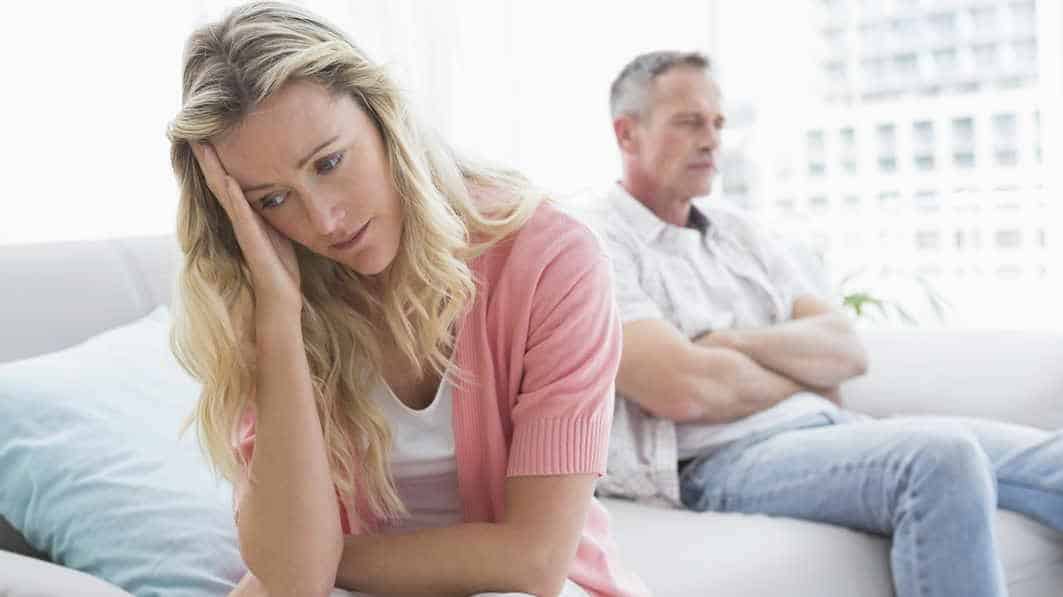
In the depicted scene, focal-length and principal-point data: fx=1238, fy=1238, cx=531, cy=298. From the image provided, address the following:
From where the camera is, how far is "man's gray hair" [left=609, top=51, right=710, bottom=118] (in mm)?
2293

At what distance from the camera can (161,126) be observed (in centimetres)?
230

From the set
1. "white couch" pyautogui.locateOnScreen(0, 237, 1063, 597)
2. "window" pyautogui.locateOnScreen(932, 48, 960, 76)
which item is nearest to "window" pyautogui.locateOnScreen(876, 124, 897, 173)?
"window" pyautogui.locateOnScreen(932, 48, 960, 76)

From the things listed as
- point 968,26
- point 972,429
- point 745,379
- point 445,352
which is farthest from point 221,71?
point 968,26

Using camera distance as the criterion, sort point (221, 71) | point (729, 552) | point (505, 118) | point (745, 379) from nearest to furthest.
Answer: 1. point (221, 71)
2. point (729, 552)
3. point (745, 379)
4. point (505, 118)

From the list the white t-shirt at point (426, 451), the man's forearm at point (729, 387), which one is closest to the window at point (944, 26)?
the man's forearm at point (729, 387)

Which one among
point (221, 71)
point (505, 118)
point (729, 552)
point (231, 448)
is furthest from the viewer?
point (505, 118)

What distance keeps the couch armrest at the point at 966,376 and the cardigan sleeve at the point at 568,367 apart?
1.22 metres

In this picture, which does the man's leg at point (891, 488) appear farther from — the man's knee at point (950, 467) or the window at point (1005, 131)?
the window at point (1005, 131)

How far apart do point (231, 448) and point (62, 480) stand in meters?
0.21

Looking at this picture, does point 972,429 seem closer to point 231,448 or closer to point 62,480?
point 231,448

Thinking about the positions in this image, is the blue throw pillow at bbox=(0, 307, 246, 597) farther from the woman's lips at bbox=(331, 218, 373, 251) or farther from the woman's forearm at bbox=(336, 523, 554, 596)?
the woman's lips at bbox=(331, 218, 373, 251)

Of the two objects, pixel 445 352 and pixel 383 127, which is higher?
pixel 383 127

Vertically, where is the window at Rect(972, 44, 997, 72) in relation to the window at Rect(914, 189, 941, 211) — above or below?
above

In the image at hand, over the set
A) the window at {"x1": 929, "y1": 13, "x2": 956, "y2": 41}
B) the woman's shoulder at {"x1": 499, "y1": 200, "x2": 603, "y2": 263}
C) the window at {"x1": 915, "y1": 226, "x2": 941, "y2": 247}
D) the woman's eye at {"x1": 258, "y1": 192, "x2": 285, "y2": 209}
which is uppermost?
the woman's eye at {"x1": 258, "y1": 192, "x2": 285, "y2": 209}
